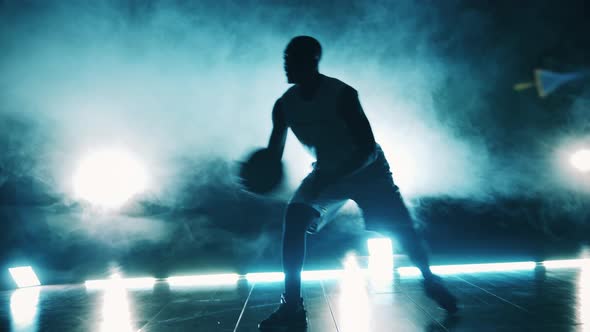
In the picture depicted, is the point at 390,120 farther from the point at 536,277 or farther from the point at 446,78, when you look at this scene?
the point at 536,277

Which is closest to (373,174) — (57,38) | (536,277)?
(536,277)

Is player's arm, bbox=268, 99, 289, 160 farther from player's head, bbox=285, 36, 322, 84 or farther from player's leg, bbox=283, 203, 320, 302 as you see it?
player's leg, bbox=283, 203, 320, 302

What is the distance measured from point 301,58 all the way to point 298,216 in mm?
775

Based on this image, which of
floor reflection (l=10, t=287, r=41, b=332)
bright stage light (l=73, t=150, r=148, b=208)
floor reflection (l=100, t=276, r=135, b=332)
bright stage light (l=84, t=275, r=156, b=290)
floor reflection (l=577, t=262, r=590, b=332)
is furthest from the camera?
bright stage light (l=73, t=150, r=148, b=208)

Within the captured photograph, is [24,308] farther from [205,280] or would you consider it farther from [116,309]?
[205,280]

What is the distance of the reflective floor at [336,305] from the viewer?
1.77 m

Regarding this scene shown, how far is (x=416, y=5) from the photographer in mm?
3666

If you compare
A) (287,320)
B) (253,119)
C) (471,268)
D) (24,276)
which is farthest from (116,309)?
(471,268)

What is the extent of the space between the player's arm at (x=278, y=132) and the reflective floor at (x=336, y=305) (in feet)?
2.93

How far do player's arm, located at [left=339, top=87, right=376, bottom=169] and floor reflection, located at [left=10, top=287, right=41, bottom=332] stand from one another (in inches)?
74.8

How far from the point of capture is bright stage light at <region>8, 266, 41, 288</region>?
3.21 m

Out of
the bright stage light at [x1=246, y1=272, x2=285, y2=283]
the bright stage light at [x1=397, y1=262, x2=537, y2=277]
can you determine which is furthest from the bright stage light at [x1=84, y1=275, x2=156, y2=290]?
the bright stage light at [x1=397, y1=262, x2=537, y2=277]

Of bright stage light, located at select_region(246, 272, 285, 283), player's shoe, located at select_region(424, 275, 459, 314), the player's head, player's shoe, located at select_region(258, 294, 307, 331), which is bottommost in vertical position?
player's shoe, located at select_region(258, 294, 307, 331)

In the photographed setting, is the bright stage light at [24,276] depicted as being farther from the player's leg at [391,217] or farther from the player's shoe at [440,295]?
the player's shoe at [440,295]
